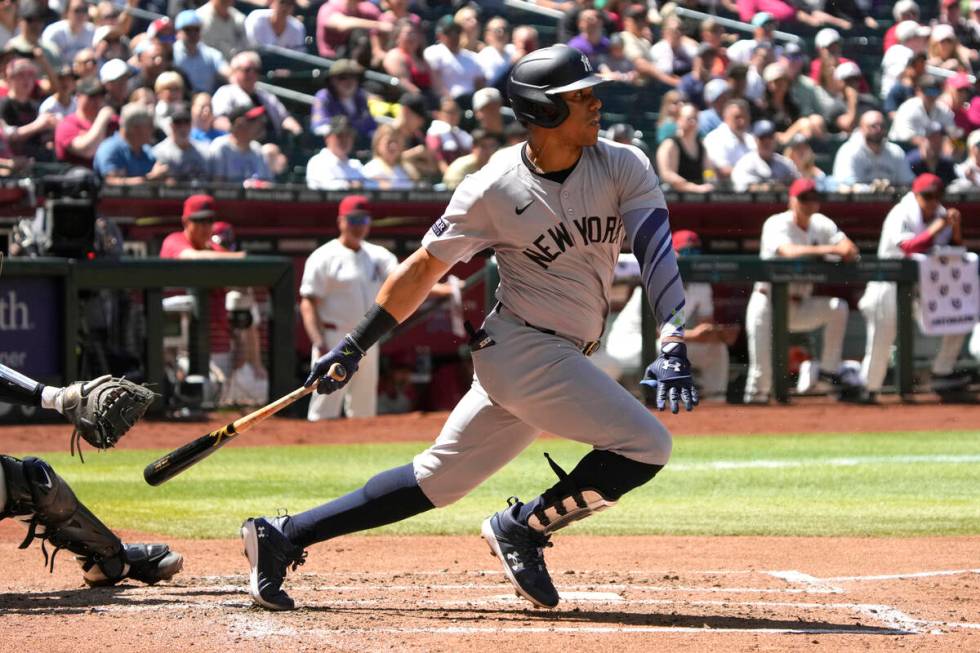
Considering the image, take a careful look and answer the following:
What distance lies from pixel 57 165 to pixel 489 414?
7976 millimetres

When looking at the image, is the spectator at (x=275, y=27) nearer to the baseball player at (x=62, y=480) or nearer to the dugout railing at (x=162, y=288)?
the dugout railing at (x=162, y=288)

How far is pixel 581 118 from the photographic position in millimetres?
5070

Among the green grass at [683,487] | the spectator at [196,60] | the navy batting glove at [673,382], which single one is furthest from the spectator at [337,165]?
the navy batting glove at [673,382]

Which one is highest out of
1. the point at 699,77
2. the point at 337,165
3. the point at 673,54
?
the point at 673,54

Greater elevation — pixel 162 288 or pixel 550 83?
pixel 550 83

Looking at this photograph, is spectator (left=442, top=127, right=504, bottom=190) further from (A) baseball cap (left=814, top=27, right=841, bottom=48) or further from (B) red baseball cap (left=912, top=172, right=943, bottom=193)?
(A) baseball cap (left=814, top=27, right=841, bottom=48)

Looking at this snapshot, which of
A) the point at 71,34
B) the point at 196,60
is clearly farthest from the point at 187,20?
the point at 71,34

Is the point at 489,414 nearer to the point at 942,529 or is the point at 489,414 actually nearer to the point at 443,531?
the point at 443,531

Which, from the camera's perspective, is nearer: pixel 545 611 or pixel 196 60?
pixel 545 611

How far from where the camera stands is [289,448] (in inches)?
443

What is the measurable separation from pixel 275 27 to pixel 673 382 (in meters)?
11.7

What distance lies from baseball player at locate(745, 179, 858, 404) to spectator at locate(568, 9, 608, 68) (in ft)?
12.5

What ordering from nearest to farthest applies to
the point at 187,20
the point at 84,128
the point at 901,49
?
the point at 84,128 < the point at 187,20 < the point at 901,49

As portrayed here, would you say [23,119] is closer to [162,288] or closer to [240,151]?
[240,151]
